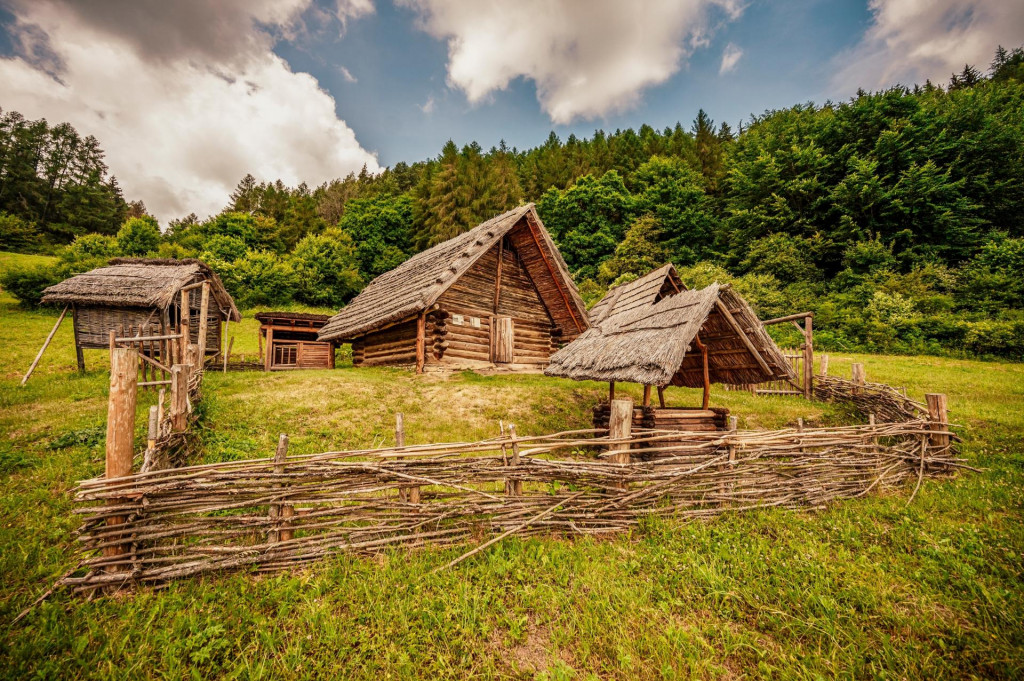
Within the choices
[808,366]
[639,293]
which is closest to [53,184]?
[639,293]

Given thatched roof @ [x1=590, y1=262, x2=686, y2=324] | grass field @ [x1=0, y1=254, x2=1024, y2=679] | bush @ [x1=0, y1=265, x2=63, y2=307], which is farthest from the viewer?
bush @ [x1=0, y1=265, x2=63, y2=307]

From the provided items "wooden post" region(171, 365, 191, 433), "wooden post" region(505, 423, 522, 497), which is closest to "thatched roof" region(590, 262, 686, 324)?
"wooden post" region(505, 423, 522, 497)

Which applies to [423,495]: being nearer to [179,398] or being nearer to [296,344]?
[179,398]

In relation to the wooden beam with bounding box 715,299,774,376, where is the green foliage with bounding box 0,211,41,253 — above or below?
above

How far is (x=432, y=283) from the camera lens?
11969mm

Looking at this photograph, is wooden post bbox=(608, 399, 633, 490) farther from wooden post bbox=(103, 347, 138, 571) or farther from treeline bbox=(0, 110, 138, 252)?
treeline bbox=(0, 110, 138, 252)

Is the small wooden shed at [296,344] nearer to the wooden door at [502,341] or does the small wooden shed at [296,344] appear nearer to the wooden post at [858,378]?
the wooden door at [502,341]

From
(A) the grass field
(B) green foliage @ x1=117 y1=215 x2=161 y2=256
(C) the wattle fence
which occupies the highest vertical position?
(B) green foliage @ x1=117 y1=215 x2=161 y2=256

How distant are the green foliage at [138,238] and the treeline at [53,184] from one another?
10.4 meters

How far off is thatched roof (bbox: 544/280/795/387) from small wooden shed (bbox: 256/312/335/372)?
567 inches

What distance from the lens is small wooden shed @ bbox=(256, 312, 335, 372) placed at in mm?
18000

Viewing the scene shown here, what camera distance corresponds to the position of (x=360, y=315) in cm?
1555

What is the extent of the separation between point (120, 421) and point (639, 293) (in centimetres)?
1009

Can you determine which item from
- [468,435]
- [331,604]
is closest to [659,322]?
[468,435]
